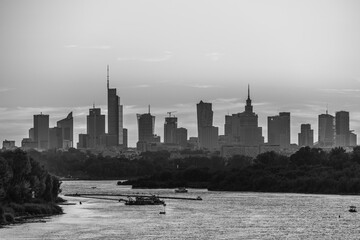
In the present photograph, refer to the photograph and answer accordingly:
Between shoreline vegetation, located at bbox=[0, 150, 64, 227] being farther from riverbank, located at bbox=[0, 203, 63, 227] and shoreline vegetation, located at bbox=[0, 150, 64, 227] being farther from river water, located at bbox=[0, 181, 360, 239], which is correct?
river water, located at bbox=[0, 181, 360, 239]

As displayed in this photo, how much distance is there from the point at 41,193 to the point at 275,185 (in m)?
71.5

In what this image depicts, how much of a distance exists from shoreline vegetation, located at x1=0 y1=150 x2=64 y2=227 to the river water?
8.46 feet

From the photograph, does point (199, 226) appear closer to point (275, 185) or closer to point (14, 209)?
point (14, 209)

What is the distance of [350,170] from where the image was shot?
641 ft

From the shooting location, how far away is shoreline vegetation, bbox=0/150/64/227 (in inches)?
4727

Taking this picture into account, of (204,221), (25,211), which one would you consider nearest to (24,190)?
(25,211)

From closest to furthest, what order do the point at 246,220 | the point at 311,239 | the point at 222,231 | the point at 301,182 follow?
the point at 311,239
the point at 222,231
the point at 246,220
the point at 301,182

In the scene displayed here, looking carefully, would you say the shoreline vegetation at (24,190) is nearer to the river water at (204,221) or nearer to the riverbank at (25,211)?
the riverbank at (25,211)

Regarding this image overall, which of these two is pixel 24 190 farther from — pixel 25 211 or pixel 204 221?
pixel 204 221

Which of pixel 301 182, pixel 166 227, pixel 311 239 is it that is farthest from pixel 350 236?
pixel 301 182

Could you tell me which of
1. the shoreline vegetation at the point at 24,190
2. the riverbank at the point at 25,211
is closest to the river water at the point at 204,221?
the riverbank at the point at 25,211

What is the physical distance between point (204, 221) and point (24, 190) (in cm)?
2089

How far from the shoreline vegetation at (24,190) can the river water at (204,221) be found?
2578 mm

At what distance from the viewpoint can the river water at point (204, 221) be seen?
102 meters
